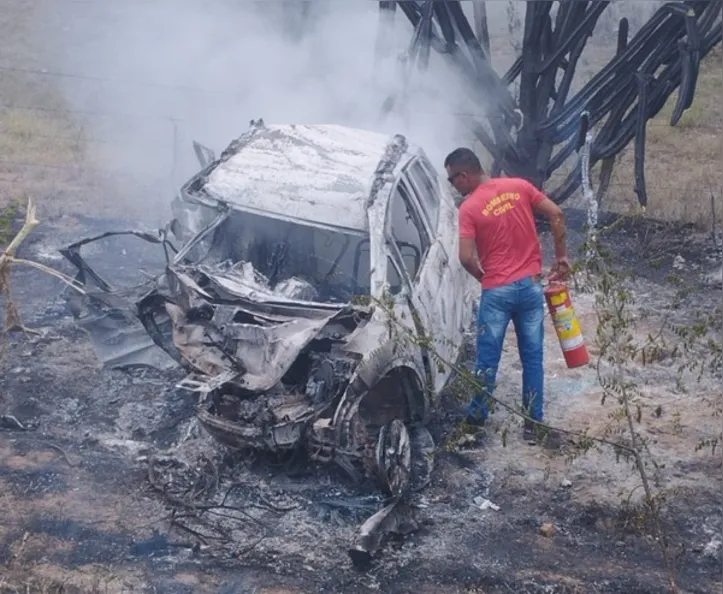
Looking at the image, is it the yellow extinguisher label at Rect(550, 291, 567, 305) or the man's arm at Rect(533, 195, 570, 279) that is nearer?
the man's arm at Rect(533, 195, 570, 279)

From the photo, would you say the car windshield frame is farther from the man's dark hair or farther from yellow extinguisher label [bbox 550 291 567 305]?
yellow extinguisher label [bbox 550 291 567 305]

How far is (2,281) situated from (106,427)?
3.98 ft

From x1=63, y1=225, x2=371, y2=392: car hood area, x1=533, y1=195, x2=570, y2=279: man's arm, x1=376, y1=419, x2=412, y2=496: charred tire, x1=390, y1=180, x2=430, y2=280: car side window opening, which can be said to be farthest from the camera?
x1=390, y1=180, x2=430, y2=280: car side window opening

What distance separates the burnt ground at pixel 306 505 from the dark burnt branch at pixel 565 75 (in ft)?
13.3

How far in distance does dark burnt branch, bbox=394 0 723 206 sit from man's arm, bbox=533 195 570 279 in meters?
3.83

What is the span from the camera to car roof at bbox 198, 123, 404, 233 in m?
6.46

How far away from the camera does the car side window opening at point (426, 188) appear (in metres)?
7.18

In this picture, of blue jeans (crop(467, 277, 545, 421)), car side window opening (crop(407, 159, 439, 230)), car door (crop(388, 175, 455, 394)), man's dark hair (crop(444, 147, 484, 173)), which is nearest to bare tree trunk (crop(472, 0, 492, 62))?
car side window opening (crop(407, 159, 439, 230))

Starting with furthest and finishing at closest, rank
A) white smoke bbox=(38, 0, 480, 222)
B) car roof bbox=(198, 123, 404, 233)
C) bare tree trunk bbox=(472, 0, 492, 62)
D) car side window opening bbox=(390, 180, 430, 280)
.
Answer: white smoke bbox=(38, 0, 480, 222)
bare tree trunk bbox=(472, 0, 492, 62)
car side window opening bbox=(390, 180, 430, 280)
car roof bbox=(198, 123, 404, 233)

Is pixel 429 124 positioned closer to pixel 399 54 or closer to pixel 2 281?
pixel 399 54

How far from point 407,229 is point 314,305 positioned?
1.50 m

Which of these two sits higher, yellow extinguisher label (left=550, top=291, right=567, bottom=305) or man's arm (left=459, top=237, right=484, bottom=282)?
man's arm (left=459, top=237, right=484, bottom=282)

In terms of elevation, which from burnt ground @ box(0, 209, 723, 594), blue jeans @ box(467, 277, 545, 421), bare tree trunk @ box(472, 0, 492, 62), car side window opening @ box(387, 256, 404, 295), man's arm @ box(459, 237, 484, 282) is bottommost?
burnt ground @ box(0, 209, 723, 594)

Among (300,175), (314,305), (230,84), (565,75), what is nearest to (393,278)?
(314,305)
